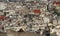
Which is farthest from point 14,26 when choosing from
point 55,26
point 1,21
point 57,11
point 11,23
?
point 57,11

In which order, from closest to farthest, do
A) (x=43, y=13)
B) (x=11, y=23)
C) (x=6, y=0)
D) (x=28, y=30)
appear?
(x=28, y=30)
(x=11, y=23)
(x=43, y=13)
(x=6, y=0)

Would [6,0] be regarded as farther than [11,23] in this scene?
Yes

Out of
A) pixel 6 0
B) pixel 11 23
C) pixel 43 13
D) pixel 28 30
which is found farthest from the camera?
pixel 6 0

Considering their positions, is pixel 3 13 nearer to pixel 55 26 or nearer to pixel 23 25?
pixel 23 25

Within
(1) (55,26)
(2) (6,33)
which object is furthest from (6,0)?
(1) (55,26)

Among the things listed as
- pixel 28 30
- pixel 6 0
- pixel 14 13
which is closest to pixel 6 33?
pixel 28 30

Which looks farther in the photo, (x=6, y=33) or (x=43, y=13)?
(x=43, y=13)

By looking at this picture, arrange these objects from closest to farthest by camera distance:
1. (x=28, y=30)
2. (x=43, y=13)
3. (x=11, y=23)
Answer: (x=28, y=30) < (x=11, y=23) < (x=43, y=13)

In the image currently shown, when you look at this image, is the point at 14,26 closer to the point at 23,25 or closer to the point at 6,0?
the point at 23,25
